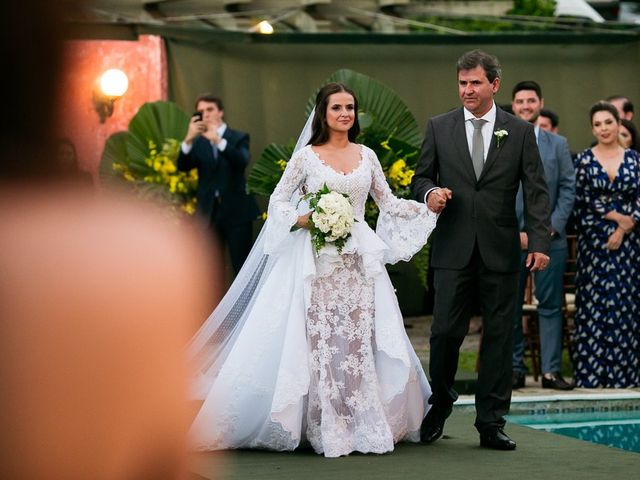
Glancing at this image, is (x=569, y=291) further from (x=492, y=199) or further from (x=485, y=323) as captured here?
(x=492, y=199)

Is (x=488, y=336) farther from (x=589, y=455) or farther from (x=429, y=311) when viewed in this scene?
(x=429, y=311)

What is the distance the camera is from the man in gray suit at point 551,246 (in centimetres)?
1021

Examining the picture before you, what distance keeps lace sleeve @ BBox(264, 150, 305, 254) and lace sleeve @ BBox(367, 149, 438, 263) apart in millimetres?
450

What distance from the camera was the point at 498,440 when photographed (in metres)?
7.27

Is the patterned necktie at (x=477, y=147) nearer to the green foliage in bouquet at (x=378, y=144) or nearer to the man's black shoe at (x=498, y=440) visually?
the man's black shoe at (x=498, y=440)

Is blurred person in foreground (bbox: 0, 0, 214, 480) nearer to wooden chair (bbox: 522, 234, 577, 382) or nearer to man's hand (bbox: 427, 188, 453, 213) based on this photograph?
man's hand (bbox: 427, 188, 453, 213)

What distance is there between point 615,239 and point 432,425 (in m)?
3.66

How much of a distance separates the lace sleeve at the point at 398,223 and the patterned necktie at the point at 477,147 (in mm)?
467

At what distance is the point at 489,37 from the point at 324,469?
897 centimetres

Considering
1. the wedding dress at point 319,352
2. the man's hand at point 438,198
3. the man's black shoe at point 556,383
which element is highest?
the man's hand at point 438,198

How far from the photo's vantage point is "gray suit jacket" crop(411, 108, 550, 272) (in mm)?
7129

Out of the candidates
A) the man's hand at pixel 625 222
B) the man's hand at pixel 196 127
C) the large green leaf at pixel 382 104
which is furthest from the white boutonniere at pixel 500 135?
the man's hand at pixel 196 127

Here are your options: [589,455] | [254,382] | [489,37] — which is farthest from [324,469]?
[489,37]

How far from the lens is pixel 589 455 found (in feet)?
23.7
